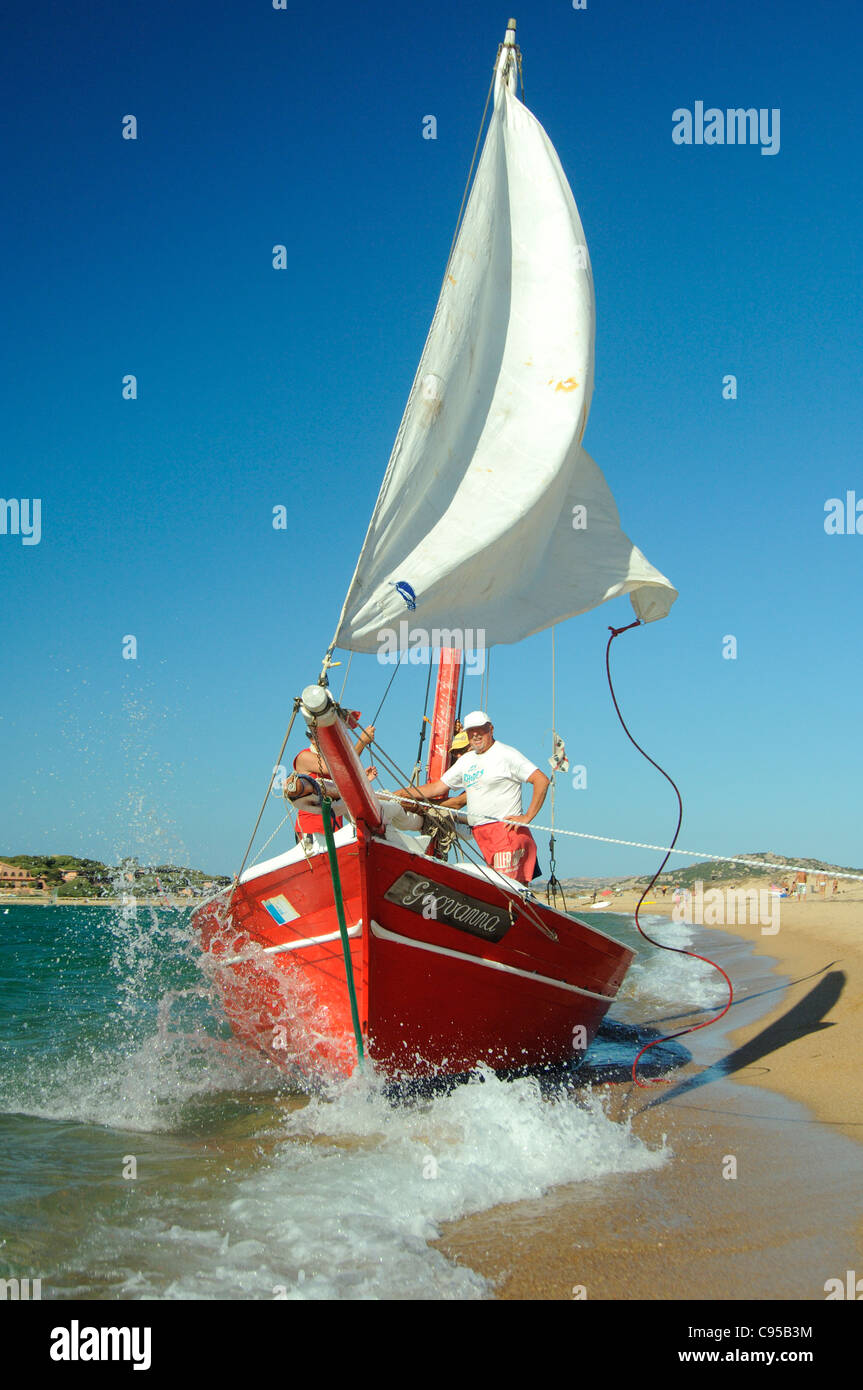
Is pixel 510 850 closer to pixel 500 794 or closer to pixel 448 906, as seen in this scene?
pixel 500 794

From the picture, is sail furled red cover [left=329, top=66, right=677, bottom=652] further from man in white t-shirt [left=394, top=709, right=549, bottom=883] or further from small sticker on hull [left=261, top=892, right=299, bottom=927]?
small sticker on hull [left=261, top=892, right=299, bottom=927]

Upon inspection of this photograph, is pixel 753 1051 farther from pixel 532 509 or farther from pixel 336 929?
pixel 532 509

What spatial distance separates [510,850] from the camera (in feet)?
27.3

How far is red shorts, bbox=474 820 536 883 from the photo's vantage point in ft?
27.2

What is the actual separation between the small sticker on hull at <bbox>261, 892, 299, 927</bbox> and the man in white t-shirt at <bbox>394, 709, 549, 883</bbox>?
1479mm

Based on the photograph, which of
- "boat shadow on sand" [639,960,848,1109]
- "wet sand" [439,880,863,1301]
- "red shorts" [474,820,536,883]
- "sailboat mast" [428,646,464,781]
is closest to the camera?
"wet sand" [439,880,863,1301]

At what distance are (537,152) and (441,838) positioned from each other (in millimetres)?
7365

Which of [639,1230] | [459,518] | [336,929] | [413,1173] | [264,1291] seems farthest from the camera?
[459,518]

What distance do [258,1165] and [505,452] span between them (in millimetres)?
6292

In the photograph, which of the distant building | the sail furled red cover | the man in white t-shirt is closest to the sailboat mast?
the sail furled red cover

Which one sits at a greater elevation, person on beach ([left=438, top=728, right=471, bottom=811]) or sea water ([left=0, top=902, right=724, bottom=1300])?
person on beach ([left=438, top=728, right=471, bottom=811])

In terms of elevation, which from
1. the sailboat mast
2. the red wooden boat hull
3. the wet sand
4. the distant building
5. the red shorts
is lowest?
the distant building

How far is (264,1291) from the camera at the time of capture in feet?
13.5
